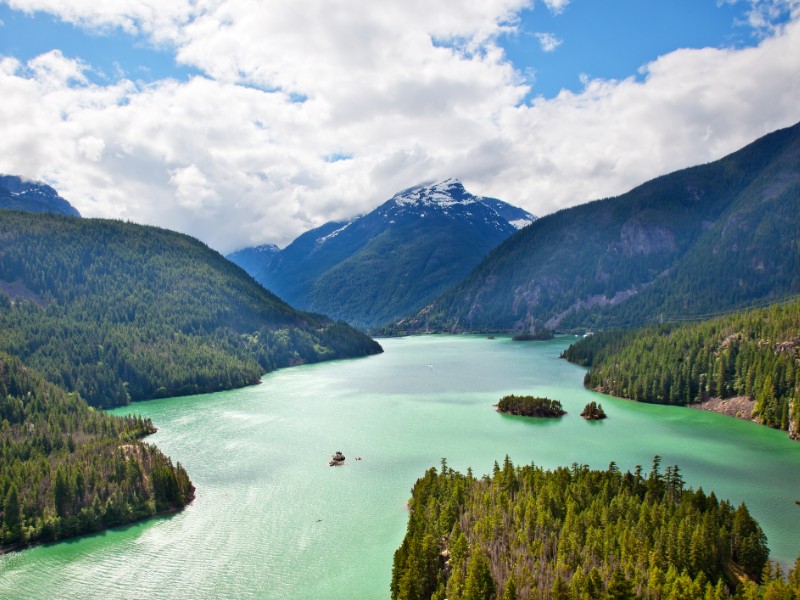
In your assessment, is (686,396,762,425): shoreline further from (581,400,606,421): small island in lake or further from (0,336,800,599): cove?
(581,400,606,421): small island in lake

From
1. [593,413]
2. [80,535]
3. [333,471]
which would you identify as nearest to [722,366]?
[593,413]

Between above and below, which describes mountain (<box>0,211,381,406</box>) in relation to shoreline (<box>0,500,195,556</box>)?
above

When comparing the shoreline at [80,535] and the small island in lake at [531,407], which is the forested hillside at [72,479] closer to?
the shoreline at [80,535]

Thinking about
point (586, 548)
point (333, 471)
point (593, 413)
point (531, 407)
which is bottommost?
point (333, 471)

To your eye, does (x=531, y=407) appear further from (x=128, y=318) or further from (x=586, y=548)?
(x=128, y=318)

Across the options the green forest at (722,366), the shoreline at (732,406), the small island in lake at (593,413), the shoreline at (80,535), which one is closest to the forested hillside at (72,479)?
the shoreline at (80,535)

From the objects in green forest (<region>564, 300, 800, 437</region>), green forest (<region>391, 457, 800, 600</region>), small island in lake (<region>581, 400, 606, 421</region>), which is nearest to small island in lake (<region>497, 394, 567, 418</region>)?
small island in lake (<region>581, 400, 606, 421</region>)
